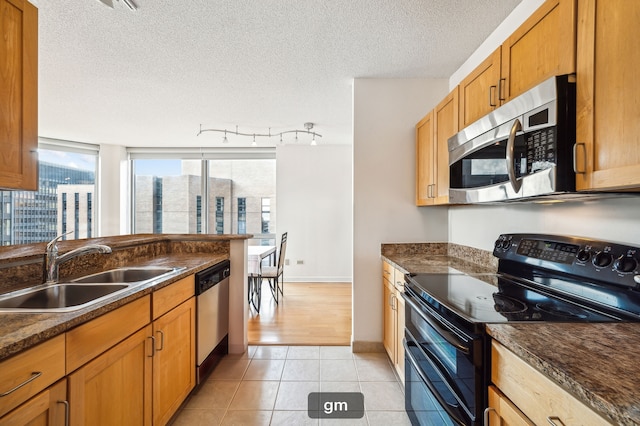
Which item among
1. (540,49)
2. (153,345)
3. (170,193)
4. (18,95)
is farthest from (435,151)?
(170,193)

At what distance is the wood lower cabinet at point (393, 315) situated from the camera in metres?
1.99

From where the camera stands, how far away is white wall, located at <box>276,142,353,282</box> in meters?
5.35

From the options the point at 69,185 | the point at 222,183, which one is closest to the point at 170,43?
the point at 222,183

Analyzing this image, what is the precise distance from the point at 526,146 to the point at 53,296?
7.55ft

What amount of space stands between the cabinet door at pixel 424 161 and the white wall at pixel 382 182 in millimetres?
80

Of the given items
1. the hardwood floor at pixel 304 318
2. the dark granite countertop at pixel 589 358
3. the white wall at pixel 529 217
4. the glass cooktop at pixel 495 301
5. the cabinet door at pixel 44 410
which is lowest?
the hardwood floor at pixel 304 318

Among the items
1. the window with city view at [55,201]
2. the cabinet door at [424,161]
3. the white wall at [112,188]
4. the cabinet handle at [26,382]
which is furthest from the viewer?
the white wall at [112,188]

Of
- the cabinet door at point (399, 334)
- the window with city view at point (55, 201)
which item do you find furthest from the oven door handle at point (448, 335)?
the window with city view at point (55, 201)

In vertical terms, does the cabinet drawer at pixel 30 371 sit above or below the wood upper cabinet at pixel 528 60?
below

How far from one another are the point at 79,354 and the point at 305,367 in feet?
5.60

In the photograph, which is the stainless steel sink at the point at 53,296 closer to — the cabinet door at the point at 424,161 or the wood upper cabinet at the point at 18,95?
the wood upper cabinet at the point at 18,95

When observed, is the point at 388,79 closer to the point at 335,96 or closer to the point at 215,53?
Result: the point at 335,96

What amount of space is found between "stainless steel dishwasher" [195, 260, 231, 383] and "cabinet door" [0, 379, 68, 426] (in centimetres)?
101

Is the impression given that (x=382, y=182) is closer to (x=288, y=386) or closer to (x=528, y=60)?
(x=528, y=60)
